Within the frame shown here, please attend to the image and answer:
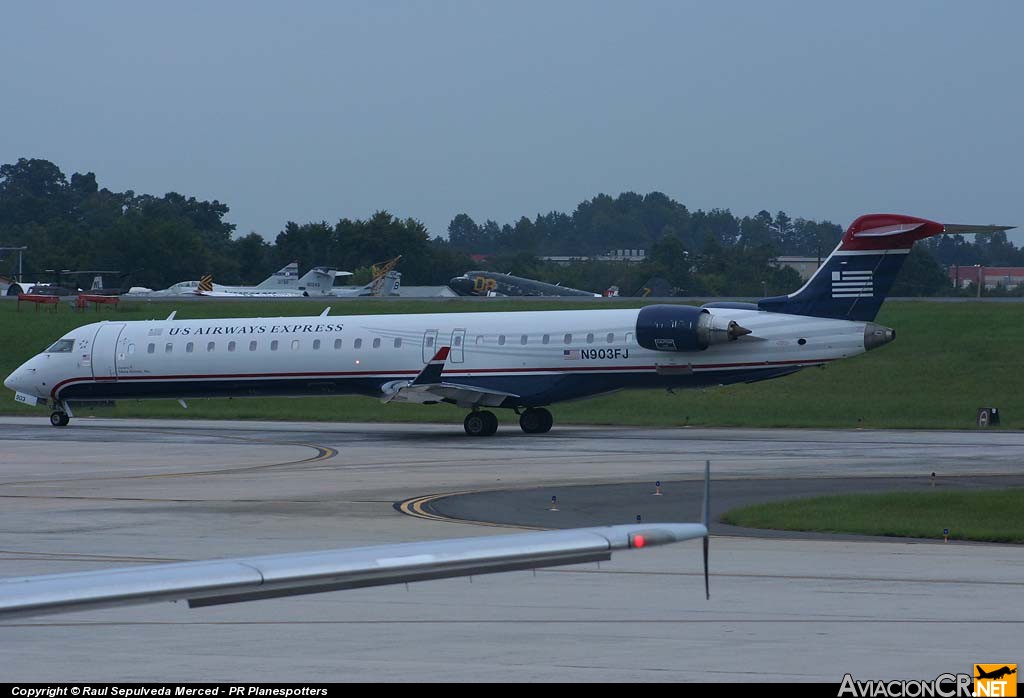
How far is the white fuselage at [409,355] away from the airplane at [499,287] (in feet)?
148

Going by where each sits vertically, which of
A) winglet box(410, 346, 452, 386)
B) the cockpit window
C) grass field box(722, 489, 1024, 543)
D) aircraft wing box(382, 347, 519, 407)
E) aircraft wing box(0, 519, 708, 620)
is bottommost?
grass field box(722, 489, 1024, 543)

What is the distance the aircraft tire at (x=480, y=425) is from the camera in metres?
35.4

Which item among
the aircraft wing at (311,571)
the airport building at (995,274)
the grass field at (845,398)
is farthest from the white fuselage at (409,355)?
the airport building at (995,274)

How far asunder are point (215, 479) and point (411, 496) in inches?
187

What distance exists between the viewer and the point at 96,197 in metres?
181

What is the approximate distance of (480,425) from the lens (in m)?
35.4

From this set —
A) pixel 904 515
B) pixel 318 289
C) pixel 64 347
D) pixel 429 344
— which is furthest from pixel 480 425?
pixel 318 289

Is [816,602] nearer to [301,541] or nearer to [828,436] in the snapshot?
[301,541]

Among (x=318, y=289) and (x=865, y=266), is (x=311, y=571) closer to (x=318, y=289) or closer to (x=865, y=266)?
(x=865, y=266)

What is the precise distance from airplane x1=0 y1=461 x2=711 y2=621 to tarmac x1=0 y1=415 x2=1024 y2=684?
2.04 metres

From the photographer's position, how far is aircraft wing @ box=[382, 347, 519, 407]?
34344mm

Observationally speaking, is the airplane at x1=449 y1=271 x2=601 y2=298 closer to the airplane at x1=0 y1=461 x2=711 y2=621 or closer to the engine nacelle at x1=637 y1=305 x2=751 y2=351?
the engine nacelle at x1=637 y1=305 x2=751 y2=351

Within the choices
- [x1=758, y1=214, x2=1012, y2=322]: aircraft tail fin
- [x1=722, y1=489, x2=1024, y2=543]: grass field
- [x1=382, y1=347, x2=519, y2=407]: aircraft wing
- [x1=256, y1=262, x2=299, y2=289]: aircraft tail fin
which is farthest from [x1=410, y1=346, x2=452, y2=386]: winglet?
[x1=256, y1=262, x2=299, y2=289]: aircraft tail fin

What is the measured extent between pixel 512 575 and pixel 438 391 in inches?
824
